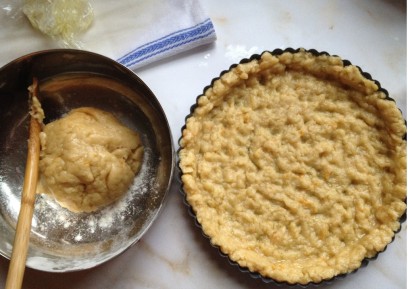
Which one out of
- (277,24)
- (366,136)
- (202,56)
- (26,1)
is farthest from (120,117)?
(366,136)

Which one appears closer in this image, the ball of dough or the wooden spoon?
the wooden spoon

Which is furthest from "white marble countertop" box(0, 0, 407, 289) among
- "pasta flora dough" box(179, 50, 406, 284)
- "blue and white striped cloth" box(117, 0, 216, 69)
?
"pasta flora dough" box(179, 50, 406, 284)

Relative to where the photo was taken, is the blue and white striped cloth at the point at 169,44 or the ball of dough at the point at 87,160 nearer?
the ball of dough at the point at 87,160

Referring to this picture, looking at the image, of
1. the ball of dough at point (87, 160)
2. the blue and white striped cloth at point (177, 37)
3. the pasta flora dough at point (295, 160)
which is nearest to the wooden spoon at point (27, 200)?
the ball of dough at point (87, 160)

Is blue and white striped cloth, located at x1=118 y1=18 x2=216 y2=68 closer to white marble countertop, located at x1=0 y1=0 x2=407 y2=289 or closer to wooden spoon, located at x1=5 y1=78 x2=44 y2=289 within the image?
white marble countertop, located at x1=0 y1=0 x2=407 y2=289

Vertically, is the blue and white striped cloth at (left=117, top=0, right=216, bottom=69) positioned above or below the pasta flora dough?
above

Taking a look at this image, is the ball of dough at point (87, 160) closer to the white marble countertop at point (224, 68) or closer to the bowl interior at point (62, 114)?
the bowl interior at point (62, 114)
